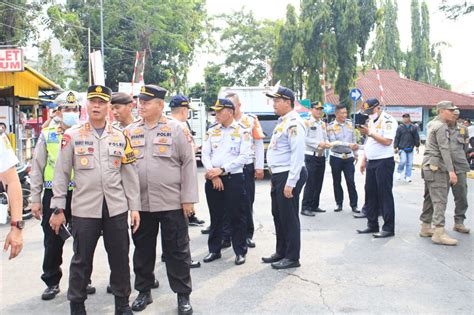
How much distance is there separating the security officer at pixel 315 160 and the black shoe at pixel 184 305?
468 cm

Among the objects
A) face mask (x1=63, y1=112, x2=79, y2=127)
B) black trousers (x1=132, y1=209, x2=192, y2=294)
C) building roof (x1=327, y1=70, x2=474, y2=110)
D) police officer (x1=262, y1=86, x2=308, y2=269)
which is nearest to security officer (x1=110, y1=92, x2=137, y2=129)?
face mask (x1=63, y1=112, x2=79, y2=127)

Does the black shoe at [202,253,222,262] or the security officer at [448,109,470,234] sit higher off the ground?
the security officer at [448,109,470,234]

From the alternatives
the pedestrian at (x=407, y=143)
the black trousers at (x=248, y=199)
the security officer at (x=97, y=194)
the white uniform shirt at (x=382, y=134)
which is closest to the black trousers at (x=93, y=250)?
the security officer at (x=97, y=194)

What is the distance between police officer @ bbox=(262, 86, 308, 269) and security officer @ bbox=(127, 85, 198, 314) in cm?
138

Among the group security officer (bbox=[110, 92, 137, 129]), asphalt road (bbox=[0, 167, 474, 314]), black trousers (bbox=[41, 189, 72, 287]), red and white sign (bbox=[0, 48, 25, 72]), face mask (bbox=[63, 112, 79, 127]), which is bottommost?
asphalt road (bbox=[0, 167, 474, 314])

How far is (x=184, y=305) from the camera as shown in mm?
4020

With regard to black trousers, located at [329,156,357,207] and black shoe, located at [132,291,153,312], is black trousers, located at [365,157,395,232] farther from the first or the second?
black shoe, located at [132,291,153,312]

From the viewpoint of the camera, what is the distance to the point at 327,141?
351 inches

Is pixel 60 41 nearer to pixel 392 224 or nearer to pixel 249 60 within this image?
pixel 249 60

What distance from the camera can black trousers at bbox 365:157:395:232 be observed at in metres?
6.61

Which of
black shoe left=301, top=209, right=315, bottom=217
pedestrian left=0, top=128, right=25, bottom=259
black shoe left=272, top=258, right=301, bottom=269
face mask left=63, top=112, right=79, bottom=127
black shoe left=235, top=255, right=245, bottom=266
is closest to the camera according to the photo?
pedestrian left=0, top=128, right=25, bottom=259

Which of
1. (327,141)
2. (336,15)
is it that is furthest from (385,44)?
(327,141)

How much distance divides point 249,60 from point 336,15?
17103 millimetres

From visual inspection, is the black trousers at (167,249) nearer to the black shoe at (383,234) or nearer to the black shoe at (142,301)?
the black shoe at (142,301)
